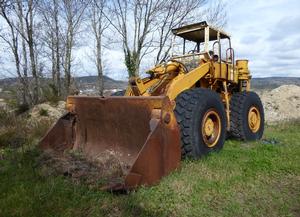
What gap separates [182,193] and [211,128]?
6.39ft

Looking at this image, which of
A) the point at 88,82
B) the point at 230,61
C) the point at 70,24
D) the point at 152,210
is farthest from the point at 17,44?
the point at 152,210

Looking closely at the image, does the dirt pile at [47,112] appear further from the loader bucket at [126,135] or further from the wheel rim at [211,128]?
the wheel rim at [211,128]

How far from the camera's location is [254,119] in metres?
8.05

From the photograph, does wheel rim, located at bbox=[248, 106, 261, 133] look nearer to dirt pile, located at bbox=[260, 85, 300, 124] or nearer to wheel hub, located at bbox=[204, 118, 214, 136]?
wheel hub, located at bbox=[204, 118, 214, 136]

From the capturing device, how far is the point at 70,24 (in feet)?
65.4

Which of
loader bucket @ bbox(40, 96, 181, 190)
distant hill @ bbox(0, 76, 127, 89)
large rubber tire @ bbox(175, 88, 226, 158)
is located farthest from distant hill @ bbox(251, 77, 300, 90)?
loader bucket @ bbox(40, 96, 181, 190)

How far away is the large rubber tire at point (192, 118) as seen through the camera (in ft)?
17.1

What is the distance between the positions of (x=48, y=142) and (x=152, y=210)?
2764 mm

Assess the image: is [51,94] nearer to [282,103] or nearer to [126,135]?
[282,103]

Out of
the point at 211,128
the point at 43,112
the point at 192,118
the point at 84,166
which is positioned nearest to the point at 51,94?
the point at 43,112

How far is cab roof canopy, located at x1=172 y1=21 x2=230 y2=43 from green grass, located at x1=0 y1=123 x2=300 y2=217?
2703 mm

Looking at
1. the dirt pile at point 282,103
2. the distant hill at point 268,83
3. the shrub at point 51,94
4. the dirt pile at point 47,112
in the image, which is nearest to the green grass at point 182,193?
the dirt pile at point 47,112

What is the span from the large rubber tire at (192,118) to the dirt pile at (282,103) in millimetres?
10631

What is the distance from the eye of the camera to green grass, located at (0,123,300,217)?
383 cm
